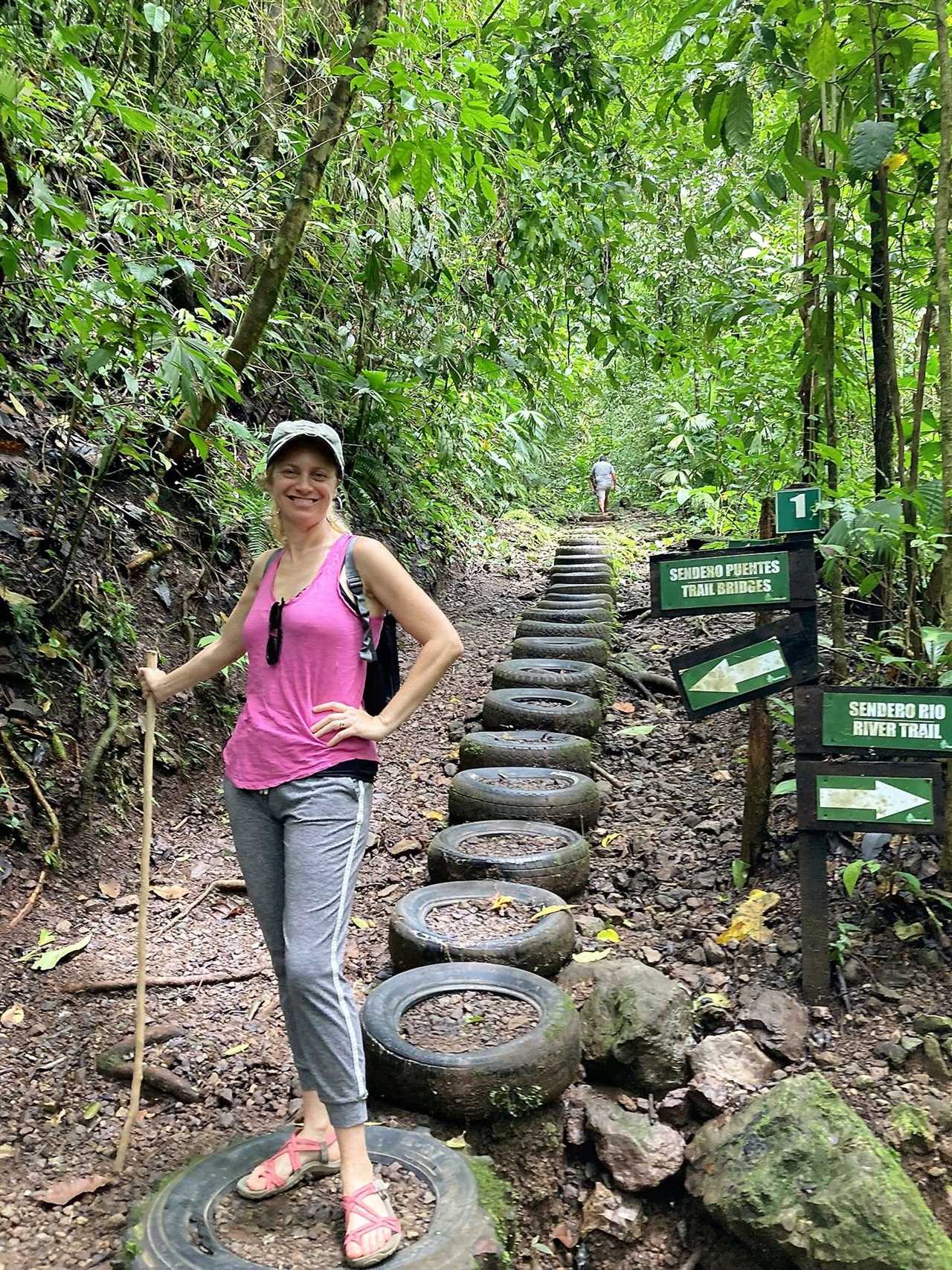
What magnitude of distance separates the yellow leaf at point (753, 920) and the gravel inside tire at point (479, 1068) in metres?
0.92

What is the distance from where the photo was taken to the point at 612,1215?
2.71 metres

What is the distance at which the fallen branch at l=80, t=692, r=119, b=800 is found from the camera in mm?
3918

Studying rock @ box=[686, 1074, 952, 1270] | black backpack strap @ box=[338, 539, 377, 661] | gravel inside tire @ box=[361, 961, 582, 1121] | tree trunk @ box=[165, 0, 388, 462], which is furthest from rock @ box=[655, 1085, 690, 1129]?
tree trunk @ box=[165, 0, 388, 462]

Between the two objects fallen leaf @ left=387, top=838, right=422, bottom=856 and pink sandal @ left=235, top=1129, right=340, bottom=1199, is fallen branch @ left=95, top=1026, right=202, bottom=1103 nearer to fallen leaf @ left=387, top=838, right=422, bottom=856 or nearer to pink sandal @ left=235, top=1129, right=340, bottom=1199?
pink sandal @ left=235, top=1129, right=340, bottom=1199

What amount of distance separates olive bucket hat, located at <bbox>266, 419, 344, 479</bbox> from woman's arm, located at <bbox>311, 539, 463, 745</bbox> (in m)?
0.24

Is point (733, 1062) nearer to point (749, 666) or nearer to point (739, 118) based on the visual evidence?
point (749, 666)

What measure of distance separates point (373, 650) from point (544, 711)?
331 centimetres

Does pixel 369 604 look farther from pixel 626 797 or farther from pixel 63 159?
pixel 626 797

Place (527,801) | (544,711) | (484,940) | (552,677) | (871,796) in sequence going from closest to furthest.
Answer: (871,796) < (484,940) < (527,801) < (544,711) < (552,677)

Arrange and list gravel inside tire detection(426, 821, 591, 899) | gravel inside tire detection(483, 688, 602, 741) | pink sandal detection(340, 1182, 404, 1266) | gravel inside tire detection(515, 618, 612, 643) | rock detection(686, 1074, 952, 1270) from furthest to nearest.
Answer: gravel inside tire detection(515, 618, 612, 643) → gravel inside tire detection(483, 688, 602, 741) → gravel inside tire detection(426, 821, 591, 899) → rock detection(686, 1074, 952, 1270) → pink sandal detection(340, 1182, 404, 1266)

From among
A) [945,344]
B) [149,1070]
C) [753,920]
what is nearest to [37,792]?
[149,1070]

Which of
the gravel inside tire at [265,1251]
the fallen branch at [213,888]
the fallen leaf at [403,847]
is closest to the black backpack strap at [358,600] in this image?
the gravel inside tire at [265,1251]

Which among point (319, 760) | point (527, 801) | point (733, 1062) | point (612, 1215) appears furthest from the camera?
point (527, 801)

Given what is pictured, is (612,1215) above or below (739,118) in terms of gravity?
below
